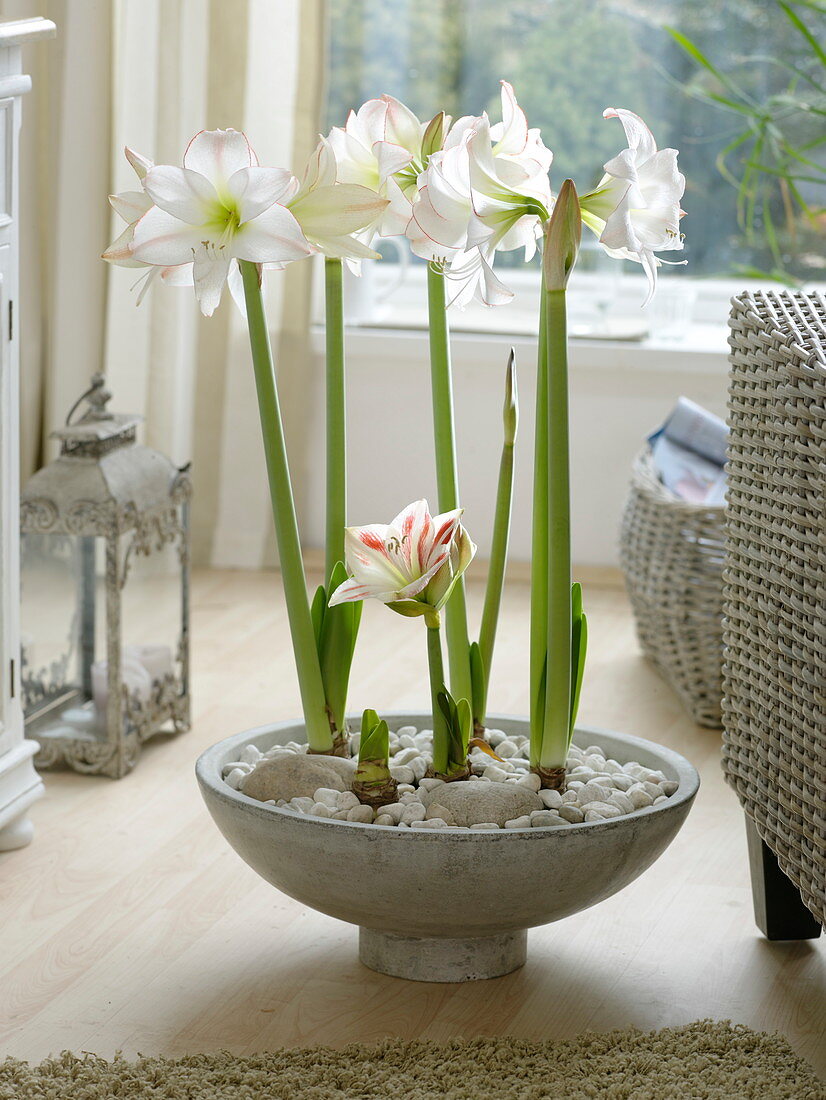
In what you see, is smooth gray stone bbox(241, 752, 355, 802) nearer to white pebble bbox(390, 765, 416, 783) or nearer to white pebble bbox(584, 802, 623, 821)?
white pebble bbox(390, 765, 416, 783)

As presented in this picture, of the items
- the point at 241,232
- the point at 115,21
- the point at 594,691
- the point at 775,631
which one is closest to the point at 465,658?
the point at 775,631

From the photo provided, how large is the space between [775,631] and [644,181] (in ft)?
1.32

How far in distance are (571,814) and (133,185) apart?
2.12 metres

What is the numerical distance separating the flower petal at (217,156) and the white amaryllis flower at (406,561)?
0.98 feet

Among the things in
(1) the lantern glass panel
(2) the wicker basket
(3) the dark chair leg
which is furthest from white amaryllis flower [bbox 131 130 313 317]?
(2) the wicker basket

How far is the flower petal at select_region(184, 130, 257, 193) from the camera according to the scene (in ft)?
3.60

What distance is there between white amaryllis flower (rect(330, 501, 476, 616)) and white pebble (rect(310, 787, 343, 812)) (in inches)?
6.8

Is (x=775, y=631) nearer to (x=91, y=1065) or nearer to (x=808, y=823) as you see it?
(x=808, y=823)

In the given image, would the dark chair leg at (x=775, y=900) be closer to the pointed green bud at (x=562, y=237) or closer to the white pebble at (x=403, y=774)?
the white pebble at (x=403, y=774)

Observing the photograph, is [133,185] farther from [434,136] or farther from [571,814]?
[571,814]

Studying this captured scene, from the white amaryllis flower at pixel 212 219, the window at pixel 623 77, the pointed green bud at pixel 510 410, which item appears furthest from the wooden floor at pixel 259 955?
the window at pixel 623 77

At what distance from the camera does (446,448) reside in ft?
4.25

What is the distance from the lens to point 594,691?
2318 millimetres

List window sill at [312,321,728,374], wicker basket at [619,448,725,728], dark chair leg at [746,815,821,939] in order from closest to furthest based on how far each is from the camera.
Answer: dark chair leg at [746,815,821,939] → wicker basket at [619,448,725,728] → window sill at [312,321,728,374]
